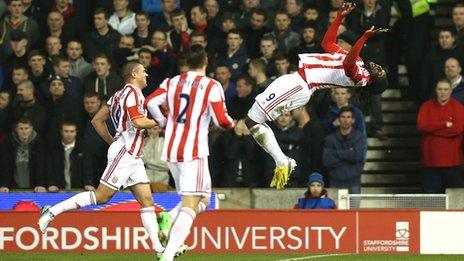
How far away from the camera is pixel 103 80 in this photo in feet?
71.3

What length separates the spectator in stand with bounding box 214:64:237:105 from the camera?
Answer: 2162 centimetres

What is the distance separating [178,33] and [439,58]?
12.4 ft

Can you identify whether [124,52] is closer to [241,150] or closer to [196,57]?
[241,150]

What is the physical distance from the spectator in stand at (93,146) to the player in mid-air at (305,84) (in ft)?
15.6

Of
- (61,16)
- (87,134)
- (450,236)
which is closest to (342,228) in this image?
(450,236)

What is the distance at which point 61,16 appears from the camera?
2302 centimetres

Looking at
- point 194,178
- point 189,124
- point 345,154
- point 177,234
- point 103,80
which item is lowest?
point 177,234

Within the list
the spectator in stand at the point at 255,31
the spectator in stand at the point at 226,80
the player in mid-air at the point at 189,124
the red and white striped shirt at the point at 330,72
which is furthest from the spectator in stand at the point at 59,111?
the player in mid-air at the point at 189,124

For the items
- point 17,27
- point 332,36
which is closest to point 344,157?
point 332,36

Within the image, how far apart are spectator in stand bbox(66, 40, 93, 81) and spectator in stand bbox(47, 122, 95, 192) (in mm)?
1382

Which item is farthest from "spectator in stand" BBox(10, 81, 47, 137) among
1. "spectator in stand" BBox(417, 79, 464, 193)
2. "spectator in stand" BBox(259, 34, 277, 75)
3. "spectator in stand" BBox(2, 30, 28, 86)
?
"spectator in stand" BBox(417, 79, 464, 193)

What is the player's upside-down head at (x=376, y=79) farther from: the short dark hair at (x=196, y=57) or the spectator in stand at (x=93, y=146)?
the spectator in stand at (x=93, y=146)

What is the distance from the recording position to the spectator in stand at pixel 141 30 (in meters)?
22.5

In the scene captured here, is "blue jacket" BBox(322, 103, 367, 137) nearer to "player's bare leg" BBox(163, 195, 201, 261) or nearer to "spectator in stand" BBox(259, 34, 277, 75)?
"spectator in stand" BBox(259, 34, 277, 75)
